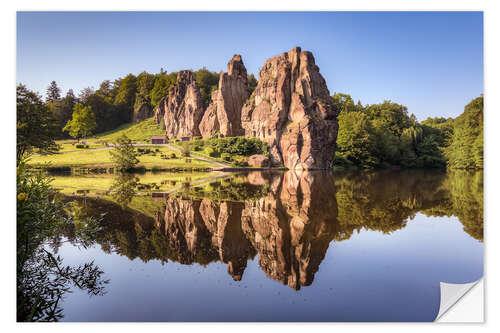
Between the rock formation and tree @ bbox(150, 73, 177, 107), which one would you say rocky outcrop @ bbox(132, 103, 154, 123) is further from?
the rock formation

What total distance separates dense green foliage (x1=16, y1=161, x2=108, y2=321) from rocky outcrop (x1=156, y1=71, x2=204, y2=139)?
195 ft

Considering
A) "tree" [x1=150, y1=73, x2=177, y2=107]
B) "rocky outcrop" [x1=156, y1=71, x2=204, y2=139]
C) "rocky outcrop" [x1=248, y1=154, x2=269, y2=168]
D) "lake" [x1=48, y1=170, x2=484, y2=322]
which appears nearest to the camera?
"lake" [x1=48, y1=170, x2=484, y2=322]

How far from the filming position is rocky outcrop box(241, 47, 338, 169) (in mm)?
43312

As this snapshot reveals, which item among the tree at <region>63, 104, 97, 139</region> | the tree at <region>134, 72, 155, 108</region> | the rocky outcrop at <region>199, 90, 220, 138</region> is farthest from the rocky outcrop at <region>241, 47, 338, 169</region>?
the tree at <region>134, 72, 155, 108</region>

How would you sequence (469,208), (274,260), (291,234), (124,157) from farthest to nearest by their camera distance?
(124,157) → (469,208) → (291,234) → (274,260)

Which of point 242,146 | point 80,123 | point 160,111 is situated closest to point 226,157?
point 242,146

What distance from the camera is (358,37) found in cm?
866

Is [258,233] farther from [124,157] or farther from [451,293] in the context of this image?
[124,157]

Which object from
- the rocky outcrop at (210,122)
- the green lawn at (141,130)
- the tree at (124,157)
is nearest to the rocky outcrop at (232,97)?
the rocky outcrop at (210,122)

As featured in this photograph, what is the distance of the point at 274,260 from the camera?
676cm

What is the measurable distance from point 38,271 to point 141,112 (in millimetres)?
81841

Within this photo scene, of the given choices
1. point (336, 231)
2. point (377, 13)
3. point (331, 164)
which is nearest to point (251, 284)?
point (336, 231)

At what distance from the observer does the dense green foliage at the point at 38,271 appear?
4953mm

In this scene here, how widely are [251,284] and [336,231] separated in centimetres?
469
